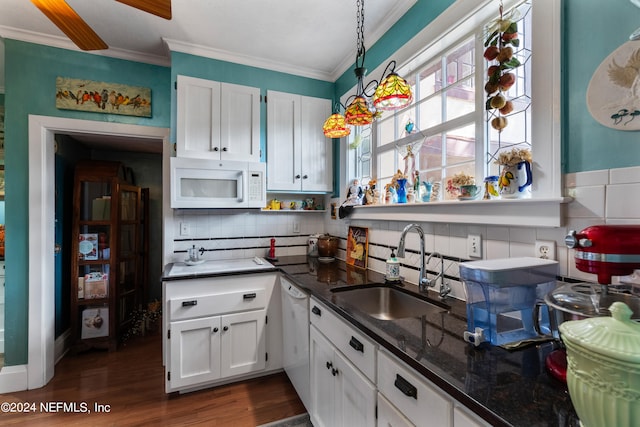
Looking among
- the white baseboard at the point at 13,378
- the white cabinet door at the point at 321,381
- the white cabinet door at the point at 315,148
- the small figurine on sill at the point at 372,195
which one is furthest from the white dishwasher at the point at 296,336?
the white baseboard at the point at 13,378

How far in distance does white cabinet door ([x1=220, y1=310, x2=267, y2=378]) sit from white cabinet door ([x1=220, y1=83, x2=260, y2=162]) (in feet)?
4.13

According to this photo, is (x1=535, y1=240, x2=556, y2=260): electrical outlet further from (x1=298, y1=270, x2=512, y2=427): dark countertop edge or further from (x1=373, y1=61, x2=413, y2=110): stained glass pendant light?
(x1=373, y1=61, x2=413, y2=110): stained glass pendant light

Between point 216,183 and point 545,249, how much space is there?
2.09 meters

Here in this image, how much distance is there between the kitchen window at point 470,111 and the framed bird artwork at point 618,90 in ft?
0.35

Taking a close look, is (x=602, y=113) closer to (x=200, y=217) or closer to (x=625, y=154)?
(x=625, y=154)

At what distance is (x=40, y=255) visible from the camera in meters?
2.20

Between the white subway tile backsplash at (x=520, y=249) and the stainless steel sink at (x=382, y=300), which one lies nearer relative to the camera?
the white subway tile backsplash at (x=520, y=249)

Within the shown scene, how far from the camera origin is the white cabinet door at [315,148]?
A: 2666mm

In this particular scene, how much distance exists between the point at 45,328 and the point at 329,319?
2336 mm

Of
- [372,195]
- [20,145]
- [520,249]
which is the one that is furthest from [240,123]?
[520,249]

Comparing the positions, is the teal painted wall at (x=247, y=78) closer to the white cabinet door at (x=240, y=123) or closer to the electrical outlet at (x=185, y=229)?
the white cabinet door at (x=240, y=123)

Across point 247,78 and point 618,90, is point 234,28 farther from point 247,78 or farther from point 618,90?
point 618,90

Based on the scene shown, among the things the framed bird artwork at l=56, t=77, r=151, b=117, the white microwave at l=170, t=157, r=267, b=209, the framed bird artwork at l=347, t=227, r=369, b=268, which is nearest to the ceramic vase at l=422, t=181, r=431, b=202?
the framed bird artwork at l=347, t=227, r=369, b=268

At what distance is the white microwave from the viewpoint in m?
2.18
